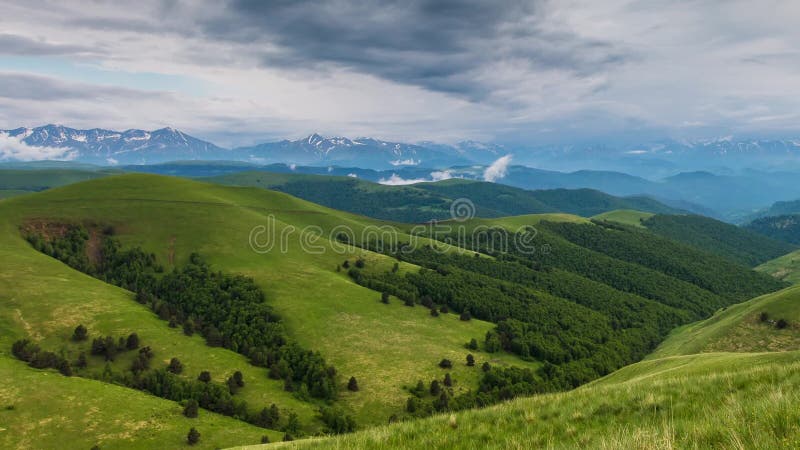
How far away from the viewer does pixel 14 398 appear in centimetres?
6894

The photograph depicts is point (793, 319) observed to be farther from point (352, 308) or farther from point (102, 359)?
point (102, 359)

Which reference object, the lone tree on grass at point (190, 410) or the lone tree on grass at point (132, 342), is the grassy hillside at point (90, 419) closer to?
the lone tree on grass at point (190, 410)

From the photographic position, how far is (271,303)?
458 ft

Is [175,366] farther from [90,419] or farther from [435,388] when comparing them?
[435,388]

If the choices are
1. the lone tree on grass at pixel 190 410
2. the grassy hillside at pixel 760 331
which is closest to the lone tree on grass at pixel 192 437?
the lone tree on grass at pixel 190 410

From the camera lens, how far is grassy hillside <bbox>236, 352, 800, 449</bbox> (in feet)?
29.1

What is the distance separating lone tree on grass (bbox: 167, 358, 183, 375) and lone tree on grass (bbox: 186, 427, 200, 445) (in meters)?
32.4

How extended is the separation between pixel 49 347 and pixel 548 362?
13305 cm

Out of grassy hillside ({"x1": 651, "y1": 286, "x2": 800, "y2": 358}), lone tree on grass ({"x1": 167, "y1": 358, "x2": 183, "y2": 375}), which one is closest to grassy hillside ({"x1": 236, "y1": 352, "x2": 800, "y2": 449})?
lone tree on grass ({"x1": 167, "y1": 358, "x2": 183, "y2": 375})

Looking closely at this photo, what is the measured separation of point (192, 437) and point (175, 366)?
34699 millimetres

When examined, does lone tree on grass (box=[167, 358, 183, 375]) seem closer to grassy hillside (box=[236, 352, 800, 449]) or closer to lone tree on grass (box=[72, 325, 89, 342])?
lone tree on grass (box=[72, 325, 89, 342])

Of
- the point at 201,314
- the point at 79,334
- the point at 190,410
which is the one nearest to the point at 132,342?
the point at 79,334

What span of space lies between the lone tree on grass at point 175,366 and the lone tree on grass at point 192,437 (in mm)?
32372

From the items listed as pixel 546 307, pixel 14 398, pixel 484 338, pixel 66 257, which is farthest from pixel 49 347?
pixel 546 307
